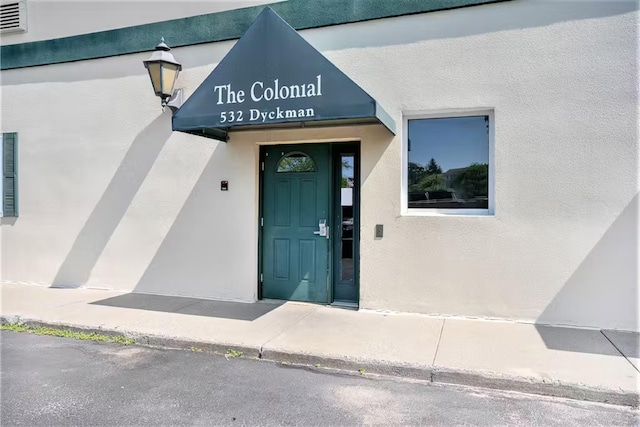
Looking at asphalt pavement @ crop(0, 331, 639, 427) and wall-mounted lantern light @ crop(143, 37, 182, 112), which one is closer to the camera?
asphalt pavement @ crop(0, 331, 639, 427)

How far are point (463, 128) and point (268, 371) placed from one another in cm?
396

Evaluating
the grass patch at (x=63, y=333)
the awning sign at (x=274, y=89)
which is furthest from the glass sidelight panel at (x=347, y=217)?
the grass patch at (x=63, y=333)

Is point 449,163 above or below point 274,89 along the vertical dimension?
below

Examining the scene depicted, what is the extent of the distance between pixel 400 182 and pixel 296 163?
5.37ft

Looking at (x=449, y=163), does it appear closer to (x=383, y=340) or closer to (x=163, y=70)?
(x=383, y=340)

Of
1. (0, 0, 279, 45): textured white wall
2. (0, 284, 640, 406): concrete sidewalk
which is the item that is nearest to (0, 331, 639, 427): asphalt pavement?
(0, 284, 640, 406): concrete sidewalk

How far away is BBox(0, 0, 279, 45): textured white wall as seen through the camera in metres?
6.95

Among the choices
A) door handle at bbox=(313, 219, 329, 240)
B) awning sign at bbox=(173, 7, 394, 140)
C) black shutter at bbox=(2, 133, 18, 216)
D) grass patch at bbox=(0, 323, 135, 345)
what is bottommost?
Answer: grass patch at bbox=(0, 323, 135, 345)

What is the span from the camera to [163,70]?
6.38 metres

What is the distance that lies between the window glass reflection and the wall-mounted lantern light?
142 inches

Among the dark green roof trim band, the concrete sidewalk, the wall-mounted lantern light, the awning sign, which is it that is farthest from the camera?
the wall-mounted lantern light

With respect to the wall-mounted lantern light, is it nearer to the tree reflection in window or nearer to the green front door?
the green front door

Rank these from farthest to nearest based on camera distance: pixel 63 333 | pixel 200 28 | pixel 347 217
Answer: pixel 200 28
pixel 347 217
pixel 63 333

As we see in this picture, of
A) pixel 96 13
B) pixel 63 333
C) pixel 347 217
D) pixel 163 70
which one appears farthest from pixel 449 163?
pixel 96 13
